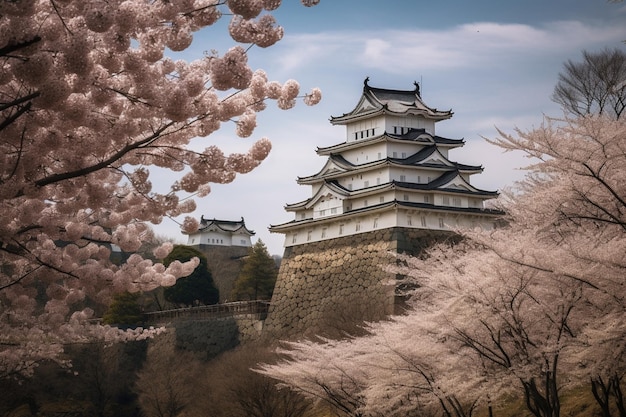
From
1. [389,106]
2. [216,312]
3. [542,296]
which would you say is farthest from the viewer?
[216,312]

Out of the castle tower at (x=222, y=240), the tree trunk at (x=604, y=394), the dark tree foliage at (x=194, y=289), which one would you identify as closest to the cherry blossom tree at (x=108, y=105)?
the tree trunk at (x=604, y=394)

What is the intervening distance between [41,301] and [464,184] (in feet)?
88.3

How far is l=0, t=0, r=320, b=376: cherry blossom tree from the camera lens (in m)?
6.59

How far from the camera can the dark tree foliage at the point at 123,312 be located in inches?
1762

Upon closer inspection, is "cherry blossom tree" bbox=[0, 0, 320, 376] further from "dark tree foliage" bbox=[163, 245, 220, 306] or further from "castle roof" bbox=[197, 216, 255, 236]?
"castle roof" bbox=[197, 216, 255, 236]

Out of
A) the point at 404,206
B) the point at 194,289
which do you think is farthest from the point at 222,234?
the point at 404,206

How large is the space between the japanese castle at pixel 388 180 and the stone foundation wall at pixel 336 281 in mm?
478

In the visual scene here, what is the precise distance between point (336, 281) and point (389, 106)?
8348 mm

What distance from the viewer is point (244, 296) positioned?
47375 mm

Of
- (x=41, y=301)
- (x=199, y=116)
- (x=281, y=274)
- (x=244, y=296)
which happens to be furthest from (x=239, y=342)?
(x=199, y=116)

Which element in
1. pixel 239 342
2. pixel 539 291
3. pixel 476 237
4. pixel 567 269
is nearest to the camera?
pixel 567 269

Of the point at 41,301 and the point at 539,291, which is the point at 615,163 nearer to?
the point at 539,291

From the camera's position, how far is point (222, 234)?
6575 cm

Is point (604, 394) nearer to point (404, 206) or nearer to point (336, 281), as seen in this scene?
point (404, 206)
